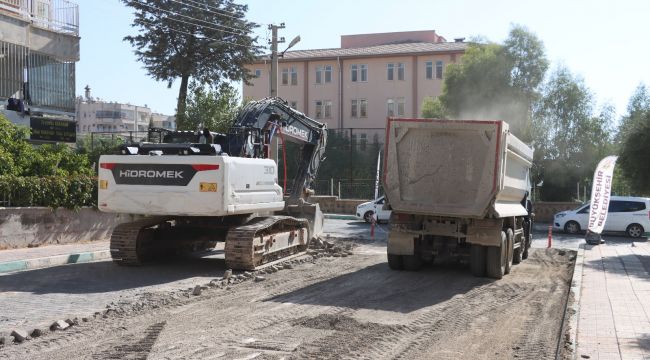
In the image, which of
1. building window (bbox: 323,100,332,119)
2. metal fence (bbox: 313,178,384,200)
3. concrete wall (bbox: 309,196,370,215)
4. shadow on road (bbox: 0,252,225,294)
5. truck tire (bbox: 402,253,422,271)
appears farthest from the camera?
building window (bbox: 323,100,332,119)

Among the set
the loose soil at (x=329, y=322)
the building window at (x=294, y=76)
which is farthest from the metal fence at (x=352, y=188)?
the building window at (x=294, y=76)

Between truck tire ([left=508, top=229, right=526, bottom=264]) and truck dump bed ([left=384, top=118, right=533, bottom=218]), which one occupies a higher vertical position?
truck dump bed ([left=384, top=118, right=533, bottom=218])

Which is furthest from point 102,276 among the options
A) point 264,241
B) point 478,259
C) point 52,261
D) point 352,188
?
point 352,188

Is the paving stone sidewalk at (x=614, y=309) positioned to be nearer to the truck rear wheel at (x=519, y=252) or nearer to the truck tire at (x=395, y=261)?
the truck rear wheel at (x=519, y=252)

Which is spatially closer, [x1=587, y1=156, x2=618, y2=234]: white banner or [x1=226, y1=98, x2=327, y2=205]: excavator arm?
[x1=226, y1=98, x2=327, y2=205]: excavator arm

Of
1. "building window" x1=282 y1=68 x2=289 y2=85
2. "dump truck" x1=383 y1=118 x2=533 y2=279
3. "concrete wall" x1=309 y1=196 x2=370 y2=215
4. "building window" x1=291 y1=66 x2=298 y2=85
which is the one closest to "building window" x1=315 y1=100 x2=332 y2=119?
"building window" x1=291 y1=66 x2=298 y2=85

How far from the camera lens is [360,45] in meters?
63.2

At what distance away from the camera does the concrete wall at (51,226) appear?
15.3 metres

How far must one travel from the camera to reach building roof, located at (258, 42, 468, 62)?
53.7 m

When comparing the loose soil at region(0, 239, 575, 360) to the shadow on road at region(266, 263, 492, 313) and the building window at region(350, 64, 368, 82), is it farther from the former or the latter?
the building window at region(350, 64, 368, 82)

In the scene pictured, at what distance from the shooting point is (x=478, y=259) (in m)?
12.7

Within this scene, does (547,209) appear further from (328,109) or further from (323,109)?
(323,109)

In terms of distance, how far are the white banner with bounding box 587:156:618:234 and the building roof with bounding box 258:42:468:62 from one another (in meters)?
32.7

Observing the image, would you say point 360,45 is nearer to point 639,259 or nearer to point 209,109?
point 209,109
